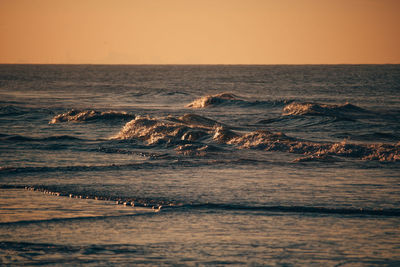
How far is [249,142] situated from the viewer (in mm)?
21781

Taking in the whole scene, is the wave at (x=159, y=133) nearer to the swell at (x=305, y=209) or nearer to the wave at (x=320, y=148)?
the wave at (x=320, y=148)

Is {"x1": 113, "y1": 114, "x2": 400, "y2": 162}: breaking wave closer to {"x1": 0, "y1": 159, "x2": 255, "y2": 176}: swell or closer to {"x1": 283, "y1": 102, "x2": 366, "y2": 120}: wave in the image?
{"x1": 0, "y1": 159, "x2": 255, "y2": 176}: swell

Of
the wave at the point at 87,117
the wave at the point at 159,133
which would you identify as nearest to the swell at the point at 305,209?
the wave at the point at 159,133

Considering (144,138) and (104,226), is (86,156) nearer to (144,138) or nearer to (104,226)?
(144,138)

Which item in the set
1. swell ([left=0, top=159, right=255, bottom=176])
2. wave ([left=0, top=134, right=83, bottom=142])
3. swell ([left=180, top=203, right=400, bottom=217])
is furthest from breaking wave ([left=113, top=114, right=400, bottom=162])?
swell ([left=180, top=203, right=400, bottom=217])

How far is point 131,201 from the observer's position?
35.1ft

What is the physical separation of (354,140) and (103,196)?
16.0 metres

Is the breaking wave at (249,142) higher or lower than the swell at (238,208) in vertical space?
higher

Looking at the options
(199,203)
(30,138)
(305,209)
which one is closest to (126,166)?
(199,203)

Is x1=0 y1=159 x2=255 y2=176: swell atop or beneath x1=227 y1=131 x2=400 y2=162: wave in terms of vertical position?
beneath

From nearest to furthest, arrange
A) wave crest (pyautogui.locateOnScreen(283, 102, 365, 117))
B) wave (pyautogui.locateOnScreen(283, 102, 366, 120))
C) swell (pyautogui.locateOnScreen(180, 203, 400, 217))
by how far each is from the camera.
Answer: swell (pyautogui.locateOnScreen(180, 203, 400, 217)), wave (pyautogui.locateOnScreen(283, 102, 366, 120)), wave crest (pyautogui.locateOnScreen(283, 102, 365, 117))

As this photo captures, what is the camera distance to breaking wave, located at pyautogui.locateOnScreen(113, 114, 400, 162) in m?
18.2

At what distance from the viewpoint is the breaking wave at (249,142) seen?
59.6 ft

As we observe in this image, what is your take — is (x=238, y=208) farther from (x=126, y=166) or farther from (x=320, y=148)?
(x=320, y=148)
